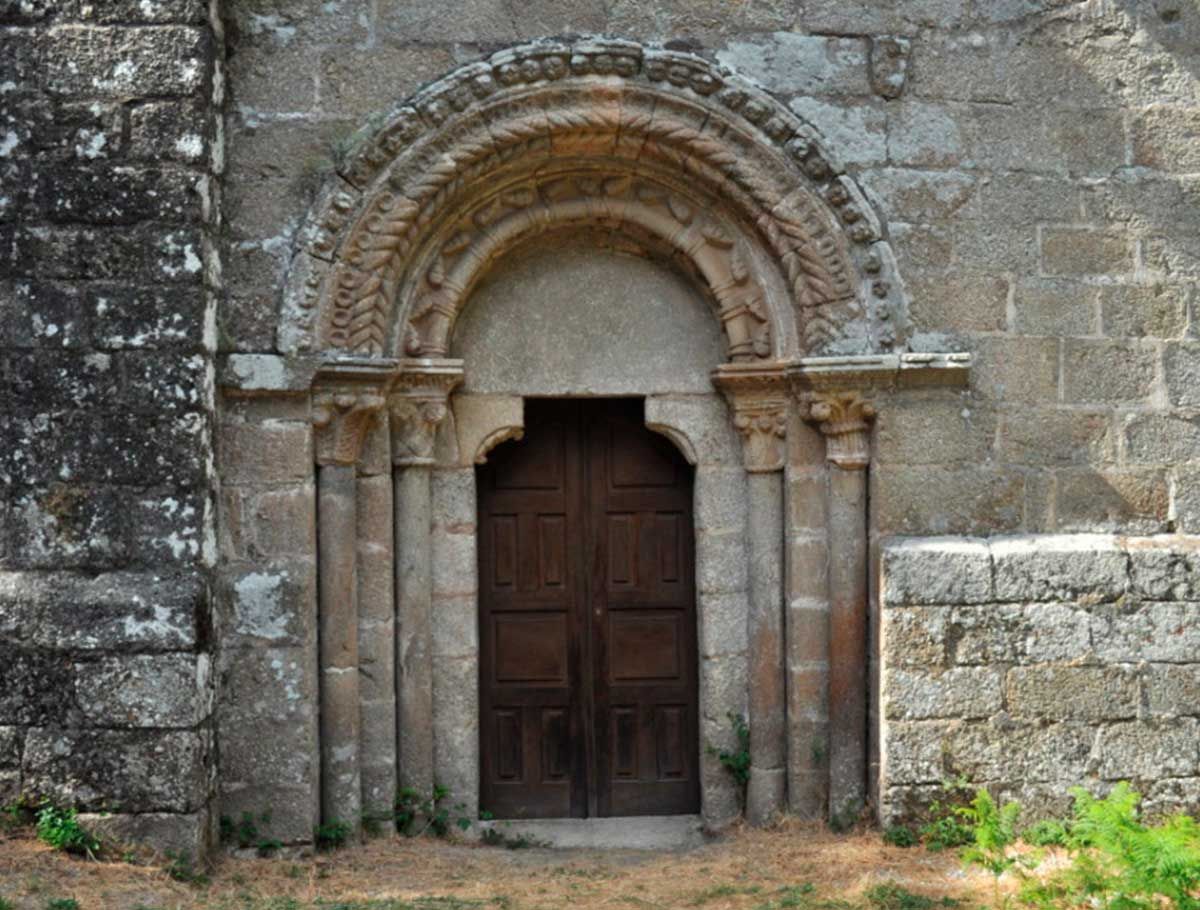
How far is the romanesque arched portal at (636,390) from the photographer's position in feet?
18.8

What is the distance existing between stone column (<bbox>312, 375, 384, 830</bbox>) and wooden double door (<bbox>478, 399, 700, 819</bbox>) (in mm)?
735

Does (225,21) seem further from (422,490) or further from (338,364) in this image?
(422,490)

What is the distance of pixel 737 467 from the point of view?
247 inches

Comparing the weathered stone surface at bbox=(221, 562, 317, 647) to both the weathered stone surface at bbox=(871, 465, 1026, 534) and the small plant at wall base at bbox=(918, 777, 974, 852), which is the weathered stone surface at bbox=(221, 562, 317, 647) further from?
the small plant at wall base at bbox=(918, 777, 974, 852)

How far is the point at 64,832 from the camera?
5.22m

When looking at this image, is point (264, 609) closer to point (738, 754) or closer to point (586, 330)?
point (586, 330)

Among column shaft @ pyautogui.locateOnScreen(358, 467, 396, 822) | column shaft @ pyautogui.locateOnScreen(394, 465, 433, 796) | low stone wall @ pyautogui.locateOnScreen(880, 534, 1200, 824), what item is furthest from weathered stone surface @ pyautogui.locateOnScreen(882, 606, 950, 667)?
column shaft @ pyautogui.locateOnScreen(358, 467, 396, 822)

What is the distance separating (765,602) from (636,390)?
3.54 ft

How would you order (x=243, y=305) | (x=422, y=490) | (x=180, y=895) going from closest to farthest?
1. (x=180, y=895)
2. (x=243, y=305)
3. (x=422, y=490)

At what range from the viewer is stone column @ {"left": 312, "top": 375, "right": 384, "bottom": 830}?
19.1 feet

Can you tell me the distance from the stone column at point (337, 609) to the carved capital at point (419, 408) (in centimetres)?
18

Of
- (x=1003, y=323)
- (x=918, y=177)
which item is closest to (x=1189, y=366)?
(x=1003, y=323)

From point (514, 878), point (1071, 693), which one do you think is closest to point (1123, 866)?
point (1071, 693)

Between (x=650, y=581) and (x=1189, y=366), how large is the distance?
247cm
